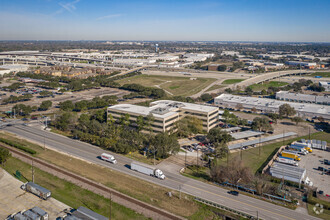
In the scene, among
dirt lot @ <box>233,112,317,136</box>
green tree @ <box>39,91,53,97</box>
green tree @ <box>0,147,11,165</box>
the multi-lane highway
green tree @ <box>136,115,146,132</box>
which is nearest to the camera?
the multi-lane highway

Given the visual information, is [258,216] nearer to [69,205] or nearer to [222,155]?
[222,155]

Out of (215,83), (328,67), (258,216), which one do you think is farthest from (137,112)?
(328,67)

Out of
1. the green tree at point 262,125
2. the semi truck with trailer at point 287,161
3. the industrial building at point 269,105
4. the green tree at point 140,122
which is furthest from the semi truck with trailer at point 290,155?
the industrial building at point 269,105

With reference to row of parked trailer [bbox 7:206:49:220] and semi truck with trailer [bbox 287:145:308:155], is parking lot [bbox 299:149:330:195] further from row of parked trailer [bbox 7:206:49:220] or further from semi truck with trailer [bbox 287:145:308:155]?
row of parked trailer [bbox 7:206:49:220]

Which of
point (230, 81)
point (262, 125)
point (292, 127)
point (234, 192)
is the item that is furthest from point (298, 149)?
point (230, 81)

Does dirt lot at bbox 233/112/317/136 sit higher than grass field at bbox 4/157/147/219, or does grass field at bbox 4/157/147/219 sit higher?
dirt lot at bbox 233/112/317/136

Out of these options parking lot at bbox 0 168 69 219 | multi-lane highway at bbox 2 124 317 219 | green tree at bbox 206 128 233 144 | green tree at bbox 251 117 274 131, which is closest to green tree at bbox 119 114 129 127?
multi-lane highway at bbox 2 124 317 219
